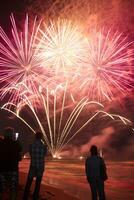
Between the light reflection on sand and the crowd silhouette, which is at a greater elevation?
the light reflection on sand

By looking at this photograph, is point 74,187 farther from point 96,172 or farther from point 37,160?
point 96,172

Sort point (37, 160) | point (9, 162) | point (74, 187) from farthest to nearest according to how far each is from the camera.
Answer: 1. point (74, 187)
2. point (37, 160)
3. point (9, 162)

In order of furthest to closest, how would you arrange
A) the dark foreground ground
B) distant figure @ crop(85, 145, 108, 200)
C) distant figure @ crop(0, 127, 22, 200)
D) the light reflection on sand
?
the light reflection on sand, the dark foreground ground, distant figure @ crop(85, 145, 108, 200), distant figure @ crop(0, 127, 22, 200)

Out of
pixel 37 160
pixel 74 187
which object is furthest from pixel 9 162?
pixel 74 187

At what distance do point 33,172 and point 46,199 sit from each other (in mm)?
1839

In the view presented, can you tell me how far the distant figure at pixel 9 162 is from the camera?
9875 mm

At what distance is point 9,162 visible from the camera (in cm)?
993

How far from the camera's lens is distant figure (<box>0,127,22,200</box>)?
9875 mm

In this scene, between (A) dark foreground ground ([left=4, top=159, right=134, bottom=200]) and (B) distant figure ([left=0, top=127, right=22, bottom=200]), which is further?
(A) dark foreground ground ([left=4, top=159, right=134, bottom=200])

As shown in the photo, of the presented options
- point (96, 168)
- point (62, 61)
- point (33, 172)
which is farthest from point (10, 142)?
point (62, 61)

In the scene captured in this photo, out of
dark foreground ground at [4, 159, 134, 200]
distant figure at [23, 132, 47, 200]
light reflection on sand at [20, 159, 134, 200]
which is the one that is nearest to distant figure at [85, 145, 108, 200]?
distant figure at [23, 132, 47, 200]

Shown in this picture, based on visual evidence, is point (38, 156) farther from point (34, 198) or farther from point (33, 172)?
point (34, 198)

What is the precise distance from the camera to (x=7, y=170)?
32.4 ft

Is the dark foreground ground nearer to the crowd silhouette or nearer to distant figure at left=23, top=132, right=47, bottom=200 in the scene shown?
distant figure at left=23, top=132, right=47, bottom=200
